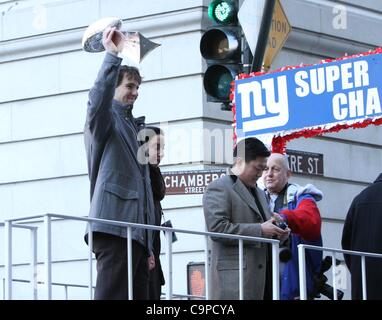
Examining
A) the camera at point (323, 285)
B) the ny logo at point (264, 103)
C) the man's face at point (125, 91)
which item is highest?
the ny logo at point (264, 103)

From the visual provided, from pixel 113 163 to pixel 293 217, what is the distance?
1.79 m

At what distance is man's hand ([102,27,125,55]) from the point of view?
9375 mm

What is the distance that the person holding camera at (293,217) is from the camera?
10672mm

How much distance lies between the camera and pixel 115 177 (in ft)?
30.8

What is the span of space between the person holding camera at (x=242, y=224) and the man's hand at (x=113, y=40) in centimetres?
131

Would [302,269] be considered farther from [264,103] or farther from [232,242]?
[264,103]

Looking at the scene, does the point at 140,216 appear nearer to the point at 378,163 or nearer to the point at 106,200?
the point at 106,200

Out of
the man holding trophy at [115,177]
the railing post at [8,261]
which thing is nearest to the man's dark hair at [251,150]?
the man holding trophy at [115,177]

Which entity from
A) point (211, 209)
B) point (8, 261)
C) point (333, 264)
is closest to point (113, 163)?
point (211, 209)

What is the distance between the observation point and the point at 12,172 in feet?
56.7

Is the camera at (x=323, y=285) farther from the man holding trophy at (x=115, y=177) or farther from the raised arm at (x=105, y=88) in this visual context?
the raised arm at (x=105, y=88)

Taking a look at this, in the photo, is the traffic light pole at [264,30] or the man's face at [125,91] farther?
the traffic light pole at [264,30]

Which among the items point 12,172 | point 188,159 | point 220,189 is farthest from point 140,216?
point 12,172
